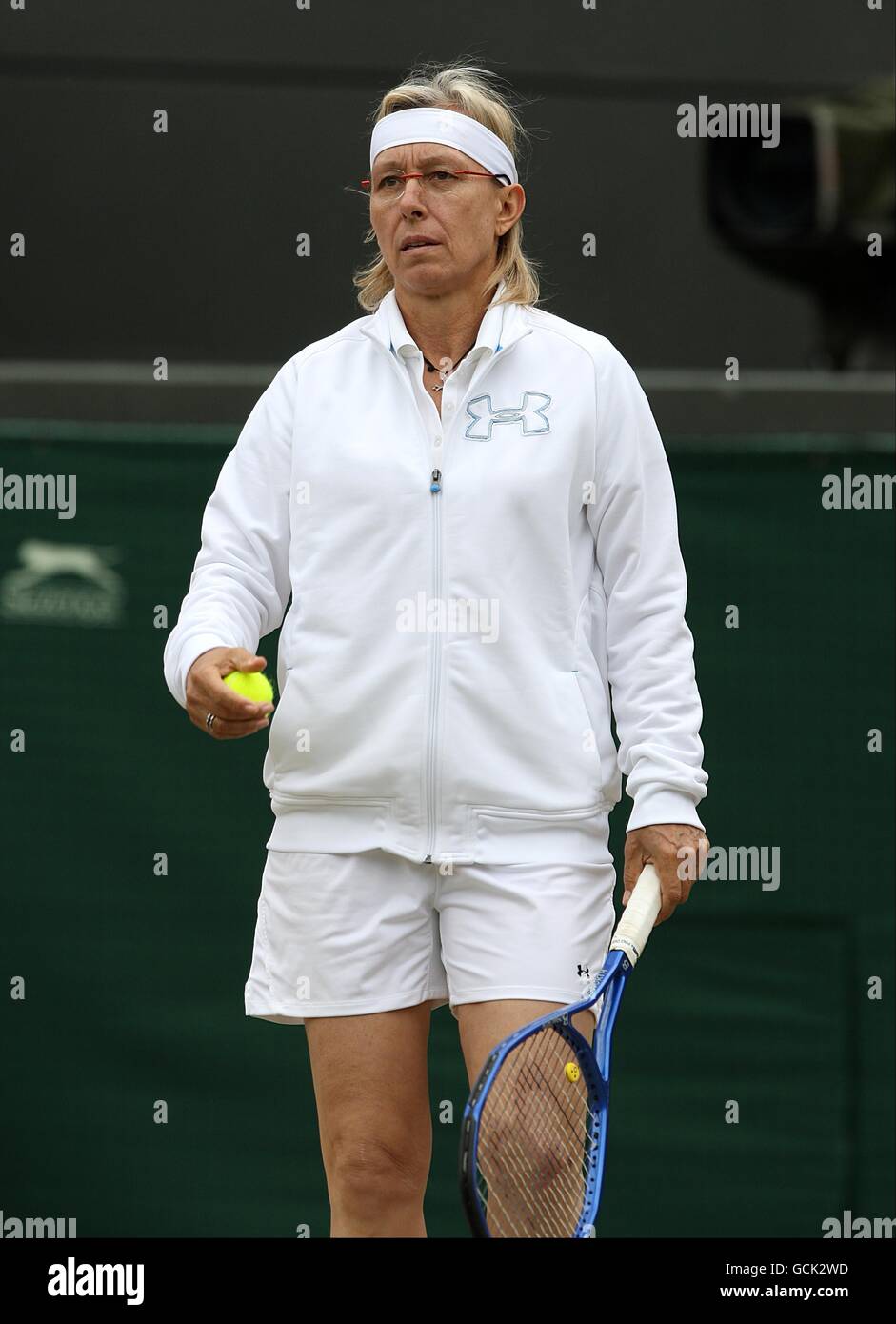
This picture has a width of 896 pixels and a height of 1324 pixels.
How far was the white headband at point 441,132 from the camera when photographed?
305cm

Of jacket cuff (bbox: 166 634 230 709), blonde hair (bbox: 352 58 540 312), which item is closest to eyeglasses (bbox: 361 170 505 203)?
blonde hair (bbox: 352 58 540 312)

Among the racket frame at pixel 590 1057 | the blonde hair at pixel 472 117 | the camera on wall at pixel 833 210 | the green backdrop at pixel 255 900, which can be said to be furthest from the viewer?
the camera on wall at pixel 833 210

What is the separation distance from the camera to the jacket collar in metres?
3.02

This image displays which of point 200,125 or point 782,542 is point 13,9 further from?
point 782,542

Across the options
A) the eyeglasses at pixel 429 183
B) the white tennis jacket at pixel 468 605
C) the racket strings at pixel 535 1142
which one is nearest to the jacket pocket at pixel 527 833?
the white tennis jacket at pixel 468 605

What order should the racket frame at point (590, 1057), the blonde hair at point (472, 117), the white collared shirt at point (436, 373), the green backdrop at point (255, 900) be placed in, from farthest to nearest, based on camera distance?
1. the green backdrop at point (255, 900)
2. the blonde hair at point (472, 117)
3. the white collared shirt at point (436, 373)
4. the racket frame at point (590, 1057)

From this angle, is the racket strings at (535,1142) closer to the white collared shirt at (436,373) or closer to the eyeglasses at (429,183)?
the white collared shirt at (436,373)

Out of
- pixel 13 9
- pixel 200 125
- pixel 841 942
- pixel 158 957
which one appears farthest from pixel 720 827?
pixel 13 9

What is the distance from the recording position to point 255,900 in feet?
15.0

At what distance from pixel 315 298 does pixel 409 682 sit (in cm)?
249

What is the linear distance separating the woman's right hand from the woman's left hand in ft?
2.00

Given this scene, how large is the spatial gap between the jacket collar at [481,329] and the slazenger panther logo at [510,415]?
0.08 metres

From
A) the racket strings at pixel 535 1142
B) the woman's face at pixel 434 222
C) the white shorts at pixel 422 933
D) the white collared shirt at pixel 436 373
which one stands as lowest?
the racket strings at pixel 535 1142

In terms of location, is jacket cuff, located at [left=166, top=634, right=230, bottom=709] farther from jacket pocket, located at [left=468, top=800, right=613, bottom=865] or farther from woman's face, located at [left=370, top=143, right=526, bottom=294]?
woman's face, located at [left=370, top=143, right=526, bottom=294]
